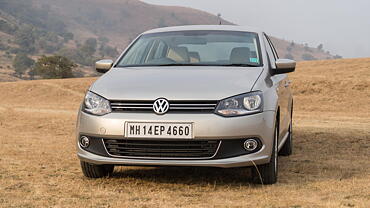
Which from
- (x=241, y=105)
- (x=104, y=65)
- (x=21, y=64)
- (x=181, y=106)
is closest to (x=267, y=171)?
(x=241, y=105)

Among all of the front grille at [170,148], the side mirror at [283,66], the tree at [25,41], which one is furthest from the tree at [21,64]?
the front grille at [170,148]

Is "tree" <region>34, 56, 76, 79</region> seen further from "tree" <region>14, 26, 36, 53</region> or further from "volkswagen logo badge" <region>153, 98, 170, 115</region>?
"tree" <region>14, 26, 36, 53</region>

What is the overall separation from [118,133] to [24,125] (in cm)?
855

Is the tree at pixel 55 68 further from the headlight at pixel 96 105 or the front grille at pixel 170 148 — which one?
the front grille at pixel 170 148

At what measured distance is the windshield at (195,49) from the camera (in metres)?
6.46

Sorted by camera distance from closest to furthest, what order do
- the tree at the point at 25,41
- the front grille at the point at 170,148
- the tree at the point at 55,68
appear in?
the front grille at the point at 170,148 < the tree at the point at 55,68 < the tree at the point at 25,41

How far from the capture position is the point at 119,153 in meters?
5.55

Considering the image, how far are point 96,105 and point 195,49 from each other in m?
1.66

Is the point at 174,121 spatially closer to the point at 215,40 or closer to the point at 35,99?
the point at 215,40

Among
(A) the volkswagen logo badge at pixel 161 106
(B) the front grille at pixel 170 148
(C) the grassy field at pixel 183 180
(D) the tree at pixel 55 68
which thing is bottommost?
(D) the tree at pixel 55 68

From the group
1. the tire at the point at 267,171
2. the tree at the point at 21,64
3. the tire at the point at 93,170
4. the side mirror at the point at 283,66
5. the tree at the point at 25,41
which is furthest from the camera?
the tree at the point at 25,41

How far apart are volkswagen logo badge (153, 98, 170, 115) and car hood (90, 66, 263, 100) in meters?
0.04

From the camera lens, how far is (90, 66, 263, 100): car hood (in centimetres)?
539

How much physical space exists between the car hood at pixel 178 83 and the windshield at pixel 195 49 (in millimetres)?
296
